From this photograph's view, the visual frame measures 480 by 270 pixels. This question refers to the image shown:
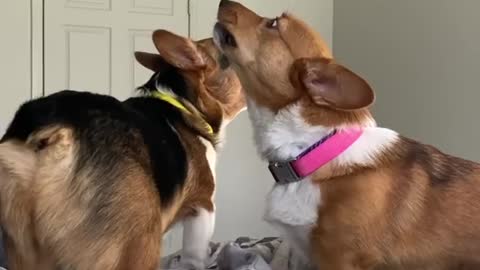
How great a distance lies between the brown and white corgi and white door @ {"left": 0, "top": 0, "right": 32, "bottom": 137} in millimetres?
1742

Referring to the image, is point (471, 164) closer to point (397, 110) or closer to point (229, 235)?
point (397, 110)

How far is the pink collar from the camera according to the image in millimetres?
1844

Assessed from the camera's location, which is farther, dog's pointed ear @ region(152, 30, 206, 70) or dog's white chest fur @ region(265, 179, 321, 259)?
dog's pointed ear @ region(152, 30, 206, 70)

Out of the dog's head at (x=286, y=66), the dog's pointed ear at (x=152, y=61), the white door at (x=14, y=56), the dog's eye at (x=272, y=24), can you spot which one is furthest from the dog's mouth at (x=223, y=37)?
the white door at (x=14, y=56)

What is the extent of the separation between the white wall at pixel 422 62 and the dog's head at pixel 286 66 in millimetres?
1564

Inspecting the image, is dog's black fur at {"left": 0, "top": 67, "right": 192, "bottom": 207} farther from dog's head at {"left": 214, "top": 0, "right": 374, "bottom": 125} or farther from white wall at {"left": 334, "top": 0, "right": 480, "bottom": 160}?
white wall at {"left": 334, "top": 0, "right": 480, "bottom": 160}

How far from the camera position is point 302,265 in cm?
201

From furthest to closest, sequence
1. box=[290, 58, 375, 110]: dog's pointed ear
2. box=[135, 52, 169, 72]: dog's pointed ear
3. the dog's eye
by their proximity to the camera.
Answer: box=[135, 52, 169, 72]: dog's pointed ear → the dog's eye → box=[290, 58, 375, 110]: dog's pointed ear

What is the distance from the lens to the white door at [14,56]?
11.0 feet

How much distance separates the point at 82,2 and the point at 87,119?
1.92 meters

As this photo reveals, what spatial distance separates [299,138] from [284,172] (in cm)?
9

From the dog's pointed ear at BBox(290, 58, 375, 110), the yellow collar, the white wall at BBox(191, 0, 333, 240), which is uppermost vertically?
the dog's pointed ear at BBox(290, 58, 375, 110)

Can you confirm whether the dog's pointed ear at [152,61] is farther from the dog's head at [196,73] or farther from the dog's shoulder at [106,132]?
the dog's shoulder at [106,132]

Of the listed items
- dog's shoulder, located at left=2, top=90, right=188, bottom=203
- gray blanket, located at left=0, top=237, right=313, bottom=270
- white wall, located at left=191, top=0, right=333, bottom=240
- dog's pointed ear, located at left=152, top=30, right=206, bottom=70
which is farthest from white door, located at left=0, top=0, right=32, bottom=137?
dog's shoulder, located at left=2, top=90, right=188, bottom=203
